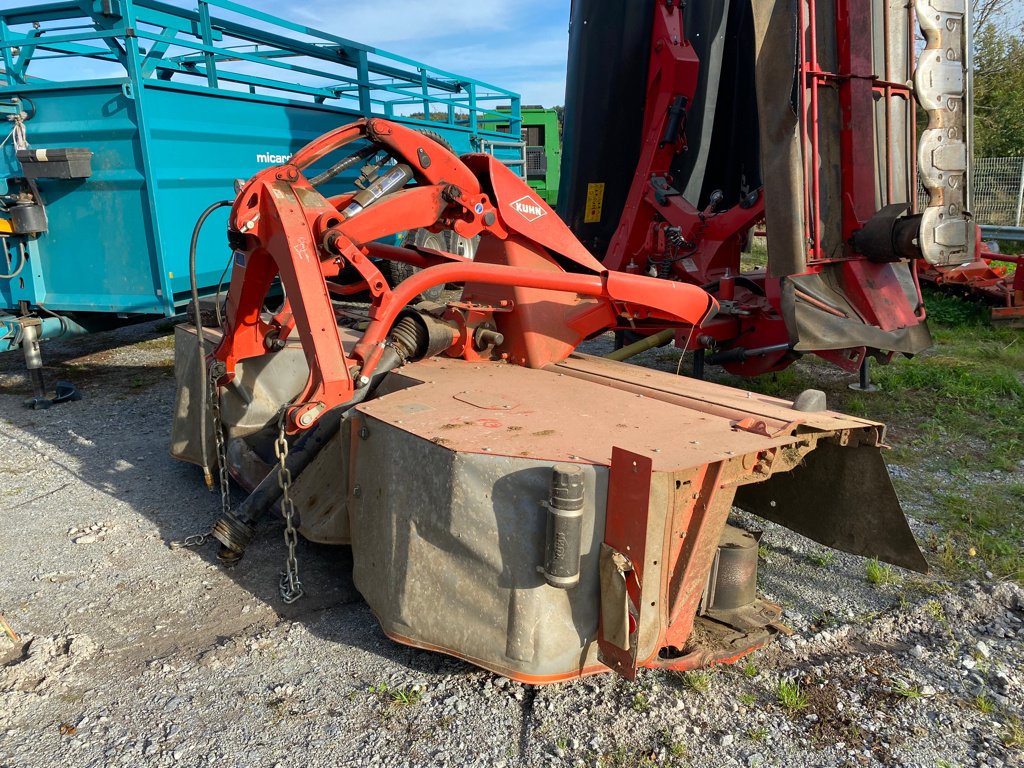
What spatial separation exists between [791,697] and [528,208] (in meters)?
2.27

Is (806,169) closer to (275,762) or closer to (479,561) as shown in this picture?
(479,561)

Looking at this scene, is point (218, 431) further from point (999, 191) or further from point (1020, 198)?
point (999, 191)

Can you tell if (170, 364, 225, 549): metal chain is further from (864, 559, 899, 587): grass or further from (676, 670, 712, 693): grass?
(864, 559, 899, 587): grass

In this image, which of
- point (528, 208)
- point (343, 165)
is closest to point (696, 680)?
point (528, 208)

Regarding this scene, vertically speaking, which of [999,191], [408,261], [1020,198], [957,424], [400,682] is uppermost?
[999,191]

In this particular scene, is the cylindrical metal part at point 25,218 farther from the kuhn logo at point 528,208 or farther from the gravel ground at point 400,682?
the kuhn logo at point 528,208

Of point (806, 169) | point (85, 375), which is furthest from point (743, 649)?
point (85, 375)

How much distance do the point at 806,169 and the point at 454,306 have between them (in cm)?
199

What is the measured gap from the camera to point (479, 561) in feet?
7.84

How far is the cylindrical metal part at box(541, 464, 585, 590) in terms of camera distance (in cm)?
218

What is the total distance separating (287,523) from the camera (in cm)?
279

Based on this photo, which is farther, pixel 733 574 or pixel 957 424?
pixel 957 424

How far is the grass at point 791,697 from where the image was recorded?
2.41 meters

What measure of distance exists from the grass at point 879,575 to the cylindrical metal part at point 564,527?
153 cm
